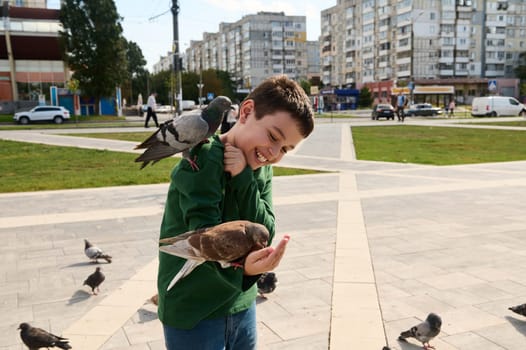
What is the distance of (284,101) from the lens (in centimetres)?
185

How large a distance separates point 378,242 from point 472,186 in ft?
17.0

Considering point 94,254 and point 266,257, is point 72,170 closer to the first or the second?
point 94,254

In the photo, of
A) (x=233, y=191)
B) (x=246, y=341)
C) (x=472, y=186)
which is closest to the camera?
(x=233, y=191)

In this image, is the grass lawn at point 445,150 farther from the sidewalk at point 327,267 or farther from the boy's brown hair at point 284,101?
the boy's brown hair at point 284,101

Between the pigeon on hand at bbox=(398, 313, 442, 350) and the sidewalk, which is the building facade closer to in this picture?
the sidewalk

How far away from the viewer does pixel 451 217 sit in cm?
775

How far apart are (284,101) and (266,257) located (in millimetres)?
597

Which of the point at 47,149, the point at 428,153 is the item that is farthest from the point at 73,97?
the point at 428,153

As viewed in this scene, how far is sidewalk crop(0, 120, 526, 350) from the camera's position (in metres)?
3.93

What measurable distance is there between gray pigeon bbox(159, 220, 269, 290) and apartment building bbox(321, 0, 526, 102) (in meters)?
84.5

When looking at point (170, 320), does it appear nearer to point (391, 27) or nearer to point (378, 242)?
point (378, 242)

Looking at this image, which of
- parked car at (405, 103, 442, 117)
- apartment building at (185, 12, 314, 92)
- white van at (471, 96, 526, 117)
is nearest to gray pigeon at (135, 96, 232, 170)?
white van at (471, 96, 526, 117)

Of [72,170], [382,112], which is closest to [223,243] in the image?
[72,170]

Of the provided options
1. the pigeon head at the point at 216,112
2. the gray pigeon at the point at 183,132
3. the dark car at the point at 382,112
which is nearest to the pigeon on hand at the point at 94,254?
the gray pigeon at the point at 183,132
